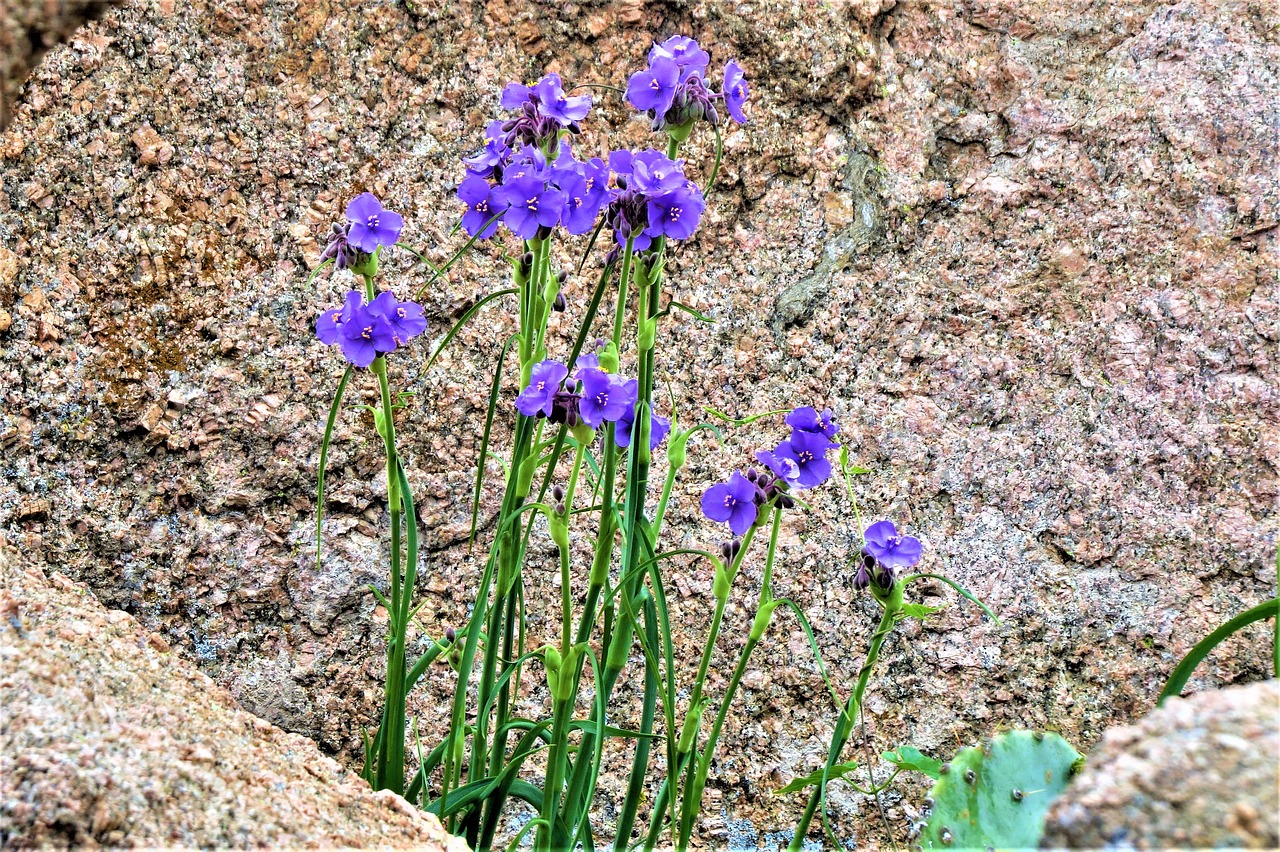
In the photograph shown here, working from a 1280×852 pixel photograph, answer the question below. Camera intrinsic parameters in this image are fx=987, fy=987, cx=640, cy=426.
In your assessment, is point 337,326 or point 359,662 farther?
point 359,662

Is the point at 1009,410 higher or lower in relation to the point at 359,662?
higher

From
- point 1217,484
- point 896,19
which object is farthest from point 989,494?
point 896,19

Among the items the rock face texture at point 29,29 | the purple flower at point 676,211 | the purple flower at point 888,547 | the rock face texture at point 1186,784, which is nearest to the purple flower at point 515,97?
the purple flower at point 676,211

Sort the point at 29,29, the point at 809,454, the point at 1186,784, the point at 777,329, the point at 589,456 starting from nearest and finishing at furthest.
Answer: the point at 1186,784, the point at 29,29, the point at 809,454, the point at 589,456, the point at 777,329

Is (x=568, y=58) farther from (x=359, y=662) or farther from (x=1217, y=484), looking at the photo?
(x=1217, y=484)

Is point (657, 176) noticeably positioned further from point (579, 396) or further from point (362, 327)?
point (362, 327)

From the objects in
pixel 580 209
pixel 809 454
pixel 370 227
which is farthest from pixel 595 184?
pixel 809 454

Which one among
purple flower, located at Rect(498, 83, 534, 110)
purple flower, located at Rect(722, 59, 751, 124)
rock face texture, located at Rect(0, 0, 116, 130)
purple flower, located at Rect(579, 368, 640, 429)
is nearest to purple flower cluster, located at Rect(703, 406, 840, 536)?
purple flower, located at Rect(579, 368, 640, 429)
